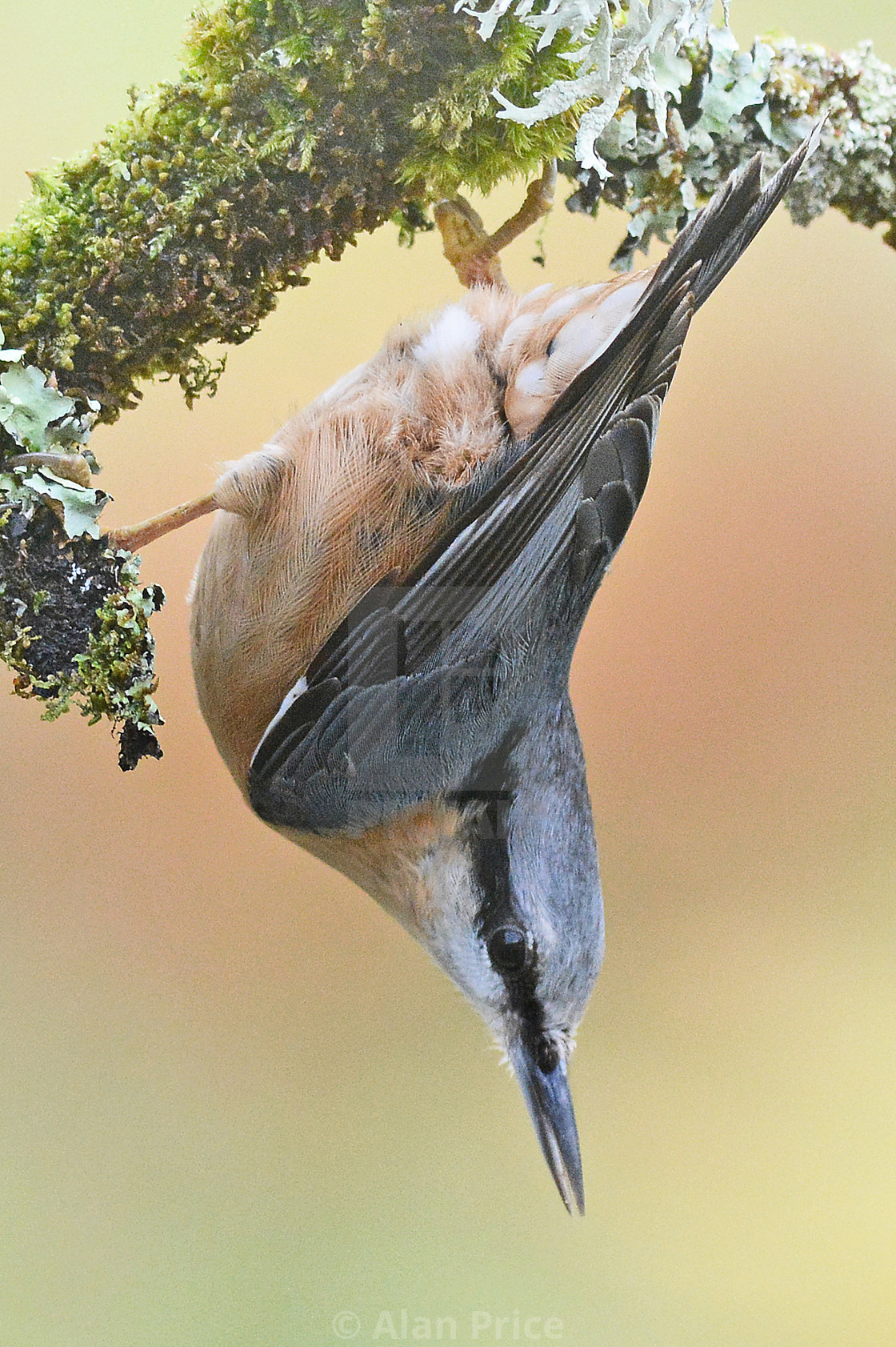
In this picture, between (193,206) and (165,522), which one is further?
(165,522)

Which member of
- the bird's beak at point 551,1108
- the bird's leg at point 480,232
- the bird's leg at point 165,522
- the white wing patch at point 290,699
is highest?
the bird's leg at point 480,232

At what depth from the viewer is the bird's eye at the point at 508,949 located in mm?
980

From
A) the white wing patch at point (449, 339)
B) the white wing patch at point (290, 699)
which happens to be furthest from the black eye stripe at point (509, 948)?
the white wing patch at point (449, 339)

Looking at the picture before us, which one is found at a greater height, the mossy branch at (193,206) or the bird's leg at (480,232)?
the bird's leg at (480,232)

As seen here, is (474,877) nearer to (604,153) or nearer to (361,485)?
(361,485)

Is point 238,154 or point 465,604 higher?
point 238,154

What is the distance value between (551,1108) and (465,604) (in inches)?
19.2

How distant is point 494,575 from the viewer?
92 cm

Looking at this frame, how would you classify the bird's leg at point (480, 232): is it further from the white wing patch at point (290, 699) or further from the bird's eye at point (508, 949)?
the bird's eye at point (508, 949)

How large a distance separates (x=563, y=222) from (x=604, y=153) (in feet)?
0.24

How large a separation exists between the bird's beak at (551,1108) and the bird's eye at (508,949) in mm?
82

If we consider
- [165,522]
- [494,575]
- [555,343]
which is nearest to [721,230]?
[555,343]

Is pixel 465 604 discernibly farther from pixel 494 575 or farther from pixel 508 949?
pixel 508 949

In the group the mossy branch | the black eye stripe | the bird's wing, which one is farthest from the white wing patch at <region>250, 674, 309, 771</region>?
the black eye stripe
